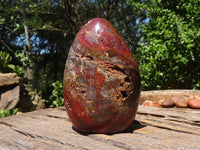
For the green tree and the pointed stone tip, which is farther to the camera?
the green tree

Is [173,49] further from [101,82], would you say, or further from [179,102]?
[101,82]

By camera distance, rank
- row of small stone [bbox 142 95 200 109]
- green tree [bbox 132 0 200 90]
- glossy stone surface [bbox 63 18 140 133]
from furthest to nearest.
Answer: green tree [bbox 132 0 200 90] < row of small stone [bbox 142 95 200 109] < glossy stone surface [bbox 63 18 140 133]

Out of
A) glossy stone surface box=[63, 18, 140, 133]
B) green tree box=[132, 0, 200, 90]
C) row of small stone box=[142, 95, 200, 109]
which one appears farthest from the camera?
green tree box=[132, 0, 200, 90]

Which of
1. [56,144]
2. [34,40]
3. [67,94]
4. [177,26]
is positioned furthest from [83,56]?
[34,40]

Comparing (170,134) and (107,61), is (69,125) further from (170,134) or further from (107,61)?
(170,134)

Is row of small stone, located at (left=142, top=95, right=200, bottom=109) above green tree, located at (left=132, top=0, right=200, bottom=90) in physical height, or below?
below

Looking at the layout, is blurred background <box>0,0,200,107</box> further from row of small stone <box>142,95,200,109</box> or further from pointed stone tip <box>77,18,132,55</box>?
pointed stone tip <box>77,18,132,55</box>

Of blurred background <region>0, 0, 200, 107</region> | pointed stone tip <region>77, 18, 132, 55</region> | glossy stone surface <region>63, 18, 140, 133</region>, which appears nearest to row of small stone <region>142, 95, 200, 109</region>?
blurred background <region>0, 0, 200, 107</region>
